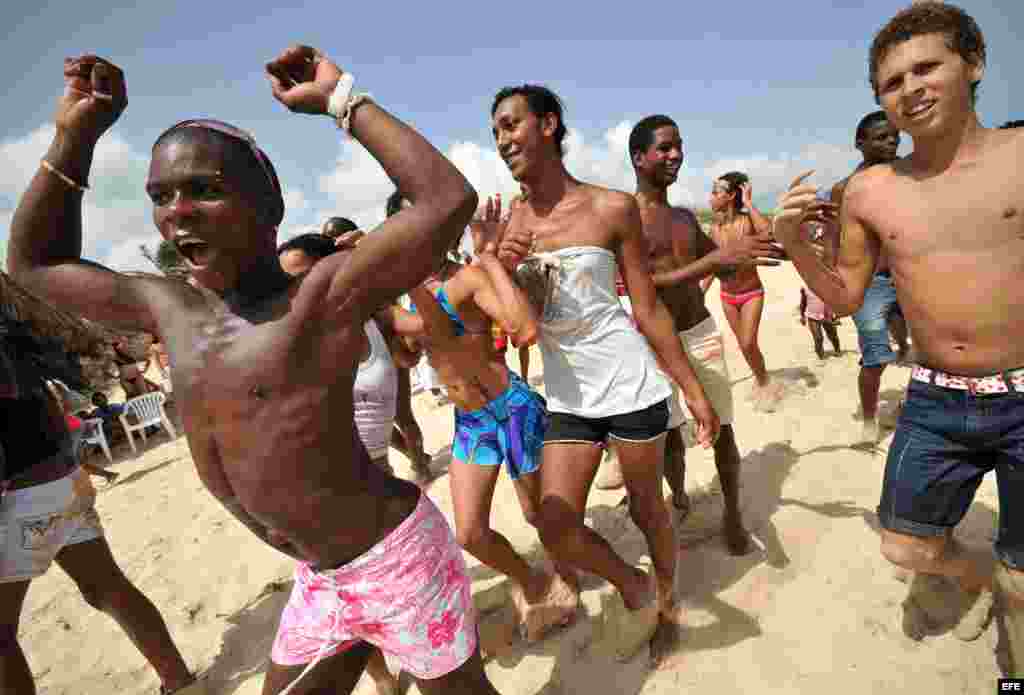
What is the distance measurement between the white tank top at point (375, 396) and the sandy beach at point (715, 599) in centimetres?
118

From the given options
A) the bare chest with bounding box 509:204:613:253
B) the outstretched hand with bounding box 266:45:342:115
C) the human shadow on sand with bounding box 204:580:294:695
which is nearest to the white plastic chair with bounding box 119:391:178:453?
the human shadow on sand with bounding box 204:580:294:695

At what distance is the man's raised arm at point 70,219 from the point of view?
1558 millimetres

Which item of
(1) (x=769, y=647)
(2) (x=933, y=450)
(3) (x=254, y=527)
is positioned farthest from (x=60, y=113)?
(1) (x=769, y=647)

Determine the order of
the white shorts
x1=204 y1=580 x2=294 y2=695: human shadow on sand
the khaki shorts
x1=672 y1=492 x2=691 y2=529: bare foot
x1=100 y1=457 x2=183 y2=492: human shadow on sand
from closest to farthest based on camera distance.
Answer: the white shorts, x1=204 y1=580 x2=294 y2=695: human shadow on sand, the khaki shorts, x1=672 y1=492 x2=691 y2=529: bare foot, x1=100 y1=457 x2=183 y2=492: human shadow on sand

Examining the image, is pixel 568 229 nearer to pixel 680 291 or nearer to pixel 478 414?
pixel 478 414

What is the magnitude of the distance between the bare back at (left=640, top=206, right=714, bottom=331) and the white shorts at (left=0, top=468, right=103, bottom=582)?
316 cm

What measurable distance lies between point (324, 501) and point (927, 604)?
8.84 feet

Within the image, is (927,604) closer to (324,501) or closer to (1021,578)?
(1021,578)

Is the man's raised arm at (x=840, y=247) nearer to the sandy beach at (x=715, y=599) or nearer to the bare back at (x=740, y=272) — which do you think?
the sandy beach at (x=715, y=599)

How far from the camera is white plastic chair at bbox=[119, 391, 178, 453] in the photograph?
946cm

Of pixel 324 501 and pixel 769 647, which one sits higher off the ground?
pixel 324 501

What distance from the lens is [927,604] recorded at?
2.58 metres

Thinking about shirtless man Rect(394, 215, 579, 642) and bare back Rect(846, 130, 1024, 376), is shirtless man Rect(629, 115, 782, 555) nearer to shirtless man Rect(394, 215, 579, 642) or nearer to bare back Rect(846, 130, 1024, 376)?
shirtless man Rect(394, 215, 579, 642)

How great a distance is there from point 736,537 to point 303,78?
3.13 m
